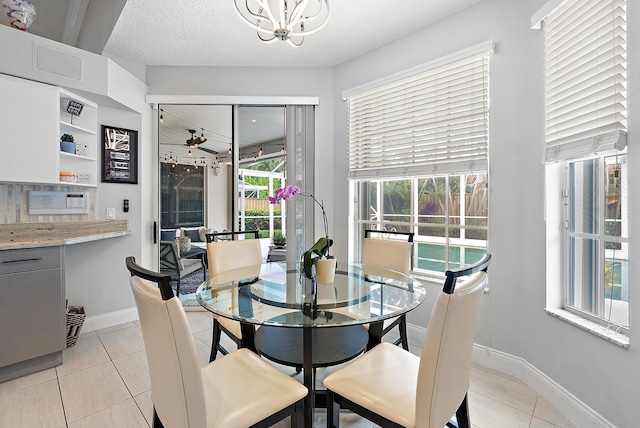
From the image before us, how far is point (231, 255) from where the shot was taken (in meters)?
2.51

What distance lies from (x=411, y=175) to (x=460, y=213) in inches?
21.5

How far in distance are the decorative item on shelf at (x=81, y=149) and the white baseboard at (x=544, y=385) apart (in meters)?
3.68

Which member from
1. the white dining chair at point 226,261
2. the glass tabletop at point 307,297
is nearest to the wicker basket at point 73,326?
the white dining chair at point 226,261

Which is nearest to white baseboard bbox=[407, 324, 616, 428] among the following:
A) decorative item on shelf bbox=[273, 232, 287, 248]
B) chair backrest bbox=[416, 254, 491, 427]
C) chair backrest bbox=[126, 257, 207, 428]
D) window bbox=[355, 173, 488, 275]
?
window bbox=[355, 173, 488, 275]

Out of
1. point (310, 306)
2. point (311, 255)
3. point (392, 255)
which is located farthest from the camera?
point (392, 255)

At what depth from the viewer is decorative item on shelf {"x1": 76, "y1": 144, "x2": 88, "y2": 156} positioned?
2.98 metres

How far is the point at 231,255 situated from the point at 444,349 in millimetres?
1863

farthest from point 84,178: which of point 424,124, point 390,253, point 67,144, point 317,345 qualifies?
point 424,124

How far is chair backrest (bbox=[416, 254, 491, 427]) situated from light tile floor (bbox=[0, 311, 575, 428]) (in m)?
0.82

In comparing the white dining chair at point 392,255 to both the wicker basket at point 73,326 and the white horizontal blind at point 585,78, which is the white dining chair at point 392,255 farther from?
the wicker basket at point 73,326

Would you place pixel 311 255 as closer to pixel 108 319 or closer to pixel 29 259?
pixel 29 259

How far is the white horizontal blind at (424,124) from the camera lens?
243cm

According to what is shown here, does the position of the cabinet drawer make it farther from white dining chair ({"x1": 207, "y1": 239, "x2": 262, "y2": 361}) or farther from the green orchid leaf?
the green orchid leaf

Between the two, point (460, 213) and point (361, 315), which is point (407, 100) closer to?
point (460, 213)
